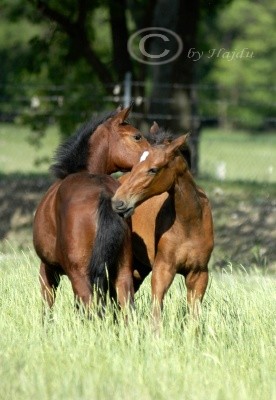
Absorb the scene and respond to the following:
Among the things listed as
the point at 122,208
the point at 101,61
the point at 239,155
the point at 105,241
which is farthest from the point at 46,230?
the point at 239,155

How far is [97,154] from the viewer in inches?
362

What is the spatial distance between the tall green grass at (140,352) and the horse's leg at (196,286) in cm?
15

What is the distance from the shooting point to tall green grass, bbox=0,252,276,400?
22.2ft

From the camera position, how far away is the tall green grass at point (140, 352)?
22.2 ft

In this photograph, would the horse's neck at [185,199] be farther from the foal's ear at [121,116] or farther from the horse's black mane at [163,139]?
the foal's ear at [121,116]

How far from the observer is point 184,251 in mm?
8594

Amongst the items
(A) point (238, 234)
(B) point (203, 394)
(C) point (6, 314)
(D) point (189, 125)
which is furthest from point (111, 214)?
(D) point (189, 125)

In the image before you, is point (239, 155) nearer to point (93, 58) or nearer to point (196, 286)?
point (93, 58)

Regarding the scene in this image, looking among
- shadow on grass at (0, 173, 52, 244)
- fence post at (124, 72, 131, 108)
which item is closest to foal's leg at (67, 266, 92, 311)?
shadow on grass at (0, 173, 52, 244)

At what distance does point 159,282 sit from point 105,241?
510 mm

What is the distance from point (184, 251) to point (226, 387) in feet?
6.20

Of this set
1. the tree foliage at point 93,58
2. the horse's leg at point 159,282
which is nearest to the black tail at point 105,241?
the horse's leg at point 159,282

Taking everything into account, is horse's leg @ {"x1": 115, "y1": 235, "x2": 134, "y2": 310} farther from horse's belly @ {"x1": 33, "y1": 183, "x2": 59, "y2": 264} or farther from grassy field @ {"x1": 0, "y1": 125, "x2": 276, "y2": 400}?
horse's belly @ {"x1": 33, "y1": 183, "x2": 59, "y2": 264}

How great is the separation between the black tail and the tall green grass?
292mm
